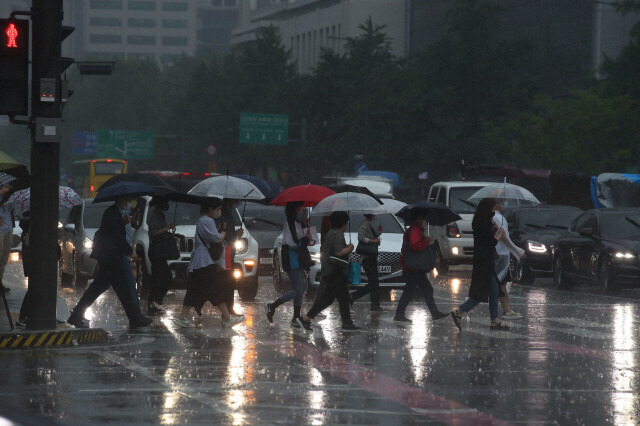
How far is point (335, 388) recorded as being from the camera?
10.9m

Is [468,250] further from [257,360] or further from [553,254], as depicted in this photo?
[257,360]

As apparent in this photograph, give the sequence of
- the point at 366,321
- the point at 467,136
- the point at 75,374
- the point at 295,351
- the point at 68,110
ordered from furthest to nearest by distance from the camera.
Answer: the point at 68,110 → the point at 467,136 → the point at 366,321 → the point at 295,351 → the point at 75,374

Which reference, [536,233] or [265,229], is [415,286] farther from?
[265,229]

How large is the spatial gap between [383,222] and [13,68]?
11.4 m

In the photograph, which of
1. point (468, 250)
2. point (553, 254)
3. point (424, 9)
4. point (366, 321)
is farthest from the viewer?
point (424, 9)

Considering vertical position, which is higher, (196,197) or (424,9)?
(424,9)

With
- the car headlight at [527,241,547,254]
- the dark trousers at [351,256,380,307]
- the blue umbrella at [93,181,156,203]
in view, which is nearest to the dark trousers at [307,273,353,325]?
the blue umbrella at [93,181,156,203]

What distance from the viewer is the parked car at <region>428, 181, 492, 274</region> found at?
2980 cm

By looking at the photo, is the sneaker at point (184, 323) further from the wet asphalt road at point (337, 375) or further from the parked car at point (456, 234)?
the parked car at point (456, 234)

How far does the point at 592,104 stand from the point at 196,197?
33.9 meters

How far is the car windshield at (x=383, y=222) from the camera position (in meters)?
23.8

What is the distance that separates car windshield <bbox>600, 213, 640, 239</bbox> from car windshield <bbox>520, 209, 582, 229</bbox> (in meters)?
2.92

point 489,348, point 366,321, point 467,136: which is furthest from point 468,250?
point 467,136

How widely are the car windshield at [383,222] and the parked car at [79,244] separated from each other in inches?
158
